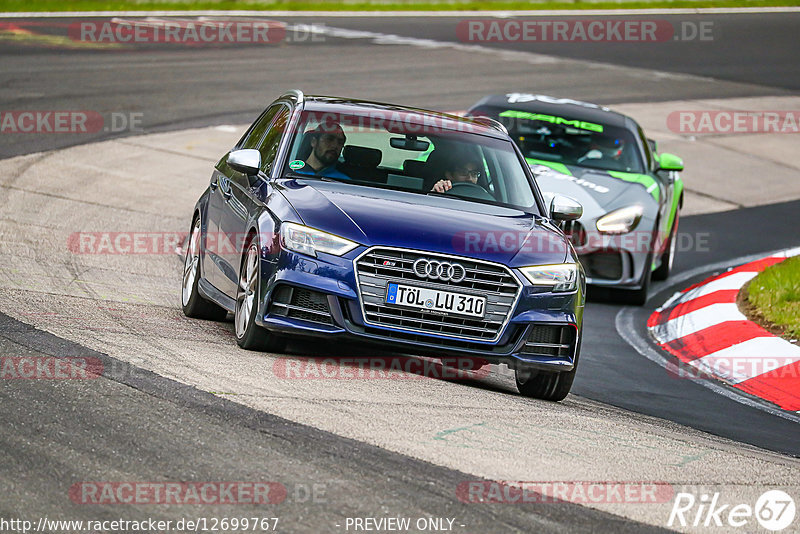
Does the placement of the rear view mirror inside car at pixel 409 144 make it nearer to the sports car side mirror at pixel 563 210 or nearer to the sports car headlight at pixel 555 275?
the sports car side mirror at pixel 563 210

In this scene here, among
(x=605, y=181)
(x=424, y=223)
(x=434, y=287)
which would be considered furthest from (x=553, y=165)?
(x=434, y=287)

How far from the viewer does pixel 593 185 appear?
11922 millimetres

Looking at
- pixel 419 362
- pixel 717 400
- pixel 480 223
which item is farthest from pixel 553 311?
pixel 717 400

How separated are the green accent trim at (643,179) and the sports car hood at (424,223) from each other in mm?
4453

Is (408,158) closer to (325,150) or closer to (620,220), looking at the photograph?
(325,150)

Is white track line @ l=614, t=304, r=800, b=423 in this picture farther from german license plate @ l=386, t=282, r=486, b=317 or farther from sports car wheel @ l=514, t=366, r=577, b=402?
german license plate @ l=386, t=282, r=486, b=317

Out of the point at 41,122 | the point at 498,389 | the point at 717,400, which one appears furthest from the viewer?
the point at 41,122

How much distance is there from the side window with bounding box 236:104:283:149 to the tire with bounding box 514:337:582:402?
2.60 meters

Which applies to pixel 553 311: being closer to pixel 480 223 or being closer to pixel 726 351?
pixel 480 223

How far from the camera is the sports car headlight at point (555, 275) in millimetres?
7219

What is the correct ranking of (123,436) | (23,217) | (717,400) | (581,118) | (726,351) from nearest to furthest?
1. (123,436)
2. (717,400)
3. (726,351)
4. (23,217)
5. (581,118)

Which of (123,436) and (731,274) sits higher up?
(123,436)

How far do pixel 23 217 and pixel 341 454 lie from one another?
7294 mm

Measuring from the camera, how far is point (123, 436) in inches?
209
